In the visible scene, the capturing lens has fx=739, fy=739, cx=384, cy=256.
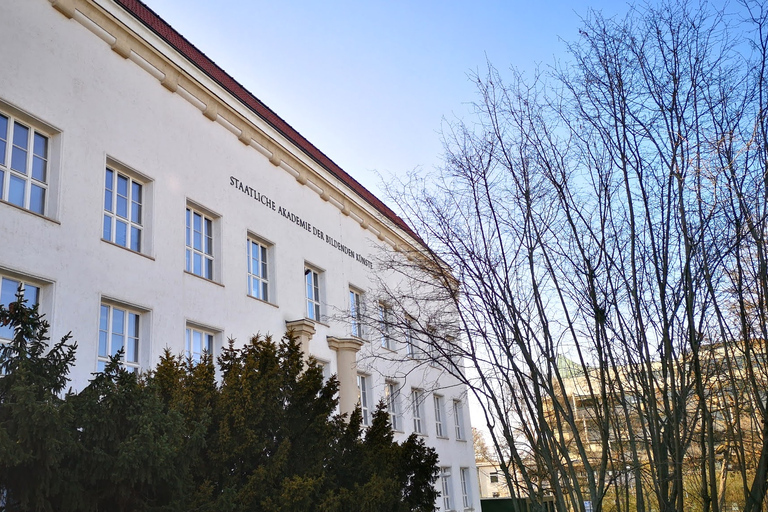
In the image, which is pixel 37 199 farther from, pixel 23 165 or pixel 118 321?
pixel 118 321

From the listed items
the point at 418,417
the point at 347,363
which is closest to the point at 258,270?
the point at 347,363

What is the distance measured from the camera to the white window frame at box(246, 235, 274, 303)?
18.8 metres

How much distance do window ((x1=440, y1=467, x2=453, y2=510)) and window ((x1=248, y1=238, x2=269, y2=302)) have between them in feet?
37.6

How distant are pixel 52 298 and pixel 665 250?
10023 mm

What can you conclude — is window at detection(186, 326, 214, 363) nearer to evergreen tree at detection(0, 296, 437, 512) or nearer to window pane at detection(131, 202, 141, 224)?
window pane at detection(131, 202, 141, 224)

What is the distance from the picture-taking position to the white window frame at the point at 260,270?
18.8 m

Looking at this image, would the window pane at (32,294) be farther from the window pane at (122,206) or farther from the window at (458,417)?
the window at (458,417)

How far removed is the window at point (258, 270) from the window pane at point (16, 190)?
668 centimetres

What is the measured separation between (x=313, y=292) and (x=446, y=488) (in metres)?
10.5

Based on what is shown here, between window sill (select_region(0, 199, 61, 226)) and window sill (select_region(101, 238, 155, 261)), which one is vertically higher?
window sill (select_region(0, 199, 61, 226))

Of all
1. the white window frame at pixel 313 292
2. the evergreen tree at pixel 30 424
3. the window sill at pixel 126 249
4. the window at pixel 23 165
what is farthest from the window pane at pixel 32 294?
the white window frame at pixel 313 292

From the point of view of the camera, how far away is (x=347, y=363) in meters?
21.2

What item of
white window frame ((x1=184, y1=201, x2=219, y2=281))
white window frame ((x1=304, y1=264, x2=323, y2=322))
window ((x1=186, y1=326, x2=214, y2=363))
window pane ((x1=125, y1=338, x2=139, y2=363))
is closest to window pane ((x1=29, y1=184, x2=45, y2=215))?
window pane ((x1=125, y1=338, x2=139, y2=363))

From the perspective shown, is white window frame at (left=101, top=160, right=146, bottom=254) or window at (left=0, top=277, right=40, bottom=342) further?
white window frame at (left=101, top=160, right=146, bottom=254)
